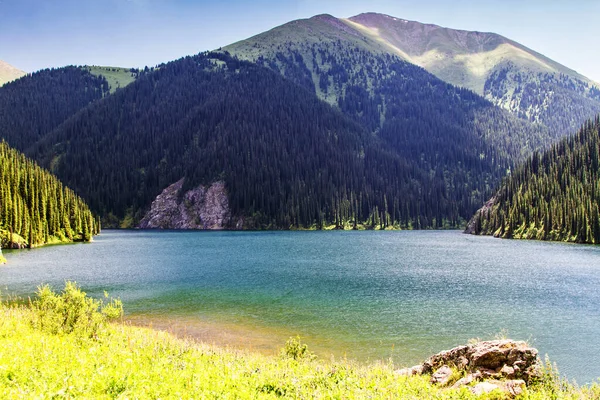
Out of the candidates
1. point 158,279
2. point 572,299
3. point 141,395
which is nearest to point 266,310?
point 158,279

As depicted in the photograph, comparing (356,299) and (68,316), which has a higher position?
(68,316)

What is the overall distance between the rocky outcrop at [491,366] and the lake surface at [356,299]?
10.2 feet

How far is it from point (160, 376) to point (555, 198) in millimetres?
171725

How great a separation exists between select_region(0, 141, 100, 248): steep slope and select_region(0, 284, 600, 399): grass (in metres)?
91.4

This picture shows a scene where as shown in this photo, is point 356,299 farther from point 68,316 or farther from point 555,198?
point 555,198

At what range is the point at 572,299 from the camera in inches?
1860

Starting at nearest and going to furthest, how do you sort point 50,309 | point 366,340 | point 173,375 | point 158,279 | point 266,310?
1. point 173,375
2. point 50,309
3. point 366,340
4. point 266,310
5. point 158,279

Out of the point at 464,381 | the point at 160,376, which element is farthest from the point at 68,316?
the point at 464,381

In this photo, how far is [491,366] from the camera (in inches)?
729

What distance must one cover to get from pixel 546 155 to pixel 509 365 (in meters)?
204

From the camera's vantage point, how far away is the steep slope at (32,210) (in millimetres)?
99188

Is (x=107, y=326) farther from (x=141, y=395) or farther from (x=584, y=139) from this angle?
(x=584, y=139)

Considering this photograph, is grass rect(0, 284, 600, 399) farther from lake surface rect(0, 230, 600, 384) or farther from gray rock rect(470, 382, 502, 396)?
lake surface rect(0, 230, 600, 384)

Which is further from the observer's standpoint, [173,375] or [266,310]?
[266,310]
